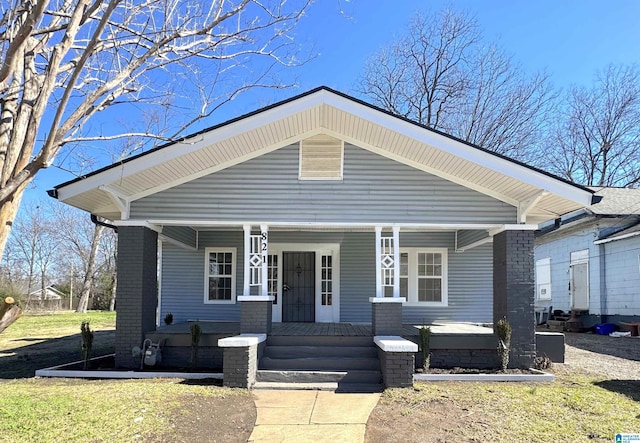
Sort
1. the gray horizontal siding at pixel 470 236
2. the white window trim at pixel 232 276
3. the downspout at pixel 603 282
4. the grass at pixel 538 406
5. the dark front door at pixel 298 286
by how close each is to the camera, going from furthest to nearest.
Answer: the downspout at pixel 603 282
the white window trim at pixel 232 276
the dark front door at pixel 298 286
the gray horizontal siding at pixel 470 236
the grass at pixel 538 406

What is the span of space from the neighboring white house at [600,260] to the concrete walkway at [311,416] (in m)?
10.1

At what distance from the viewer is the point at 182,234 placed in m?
11.8

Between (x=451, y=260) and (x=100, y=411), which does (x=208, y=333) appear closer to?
(x=100, y=411)

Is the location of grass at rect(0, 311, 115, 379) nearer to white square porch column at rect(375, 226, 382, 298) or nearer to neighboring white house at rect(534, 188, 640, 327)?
white square porch column at rect(375, 226, 382, 298)

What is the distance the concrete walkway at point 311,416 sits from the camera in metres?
5.56

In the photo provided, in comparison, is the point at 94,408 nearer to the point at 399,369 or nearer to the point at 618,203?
the point at 399,369

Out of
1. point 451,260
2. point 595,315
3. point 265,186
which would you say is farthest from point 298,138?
point 595,315

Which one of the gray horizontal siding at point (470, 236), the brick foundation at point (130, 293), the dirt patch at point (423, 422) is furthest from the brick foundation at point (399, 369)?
the brick foundation at point (130, 293)

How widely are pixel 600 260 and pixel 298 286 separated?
455 inches

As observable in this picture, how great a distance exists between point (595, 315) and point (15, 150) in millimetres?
18590

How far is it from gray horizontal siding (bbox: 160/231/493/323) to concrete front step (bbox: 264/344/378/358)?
3.65 m

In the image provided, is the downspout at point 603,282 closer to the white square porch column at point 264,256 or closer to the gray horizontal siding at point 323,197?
the gray horizontal siding at point 323,197

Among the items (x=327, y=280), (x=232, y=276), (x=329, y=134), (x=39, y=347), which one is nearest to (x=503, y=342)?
(x=329, y=134)

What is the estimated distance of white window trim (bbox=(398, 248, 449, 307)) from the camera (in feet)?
42.5
